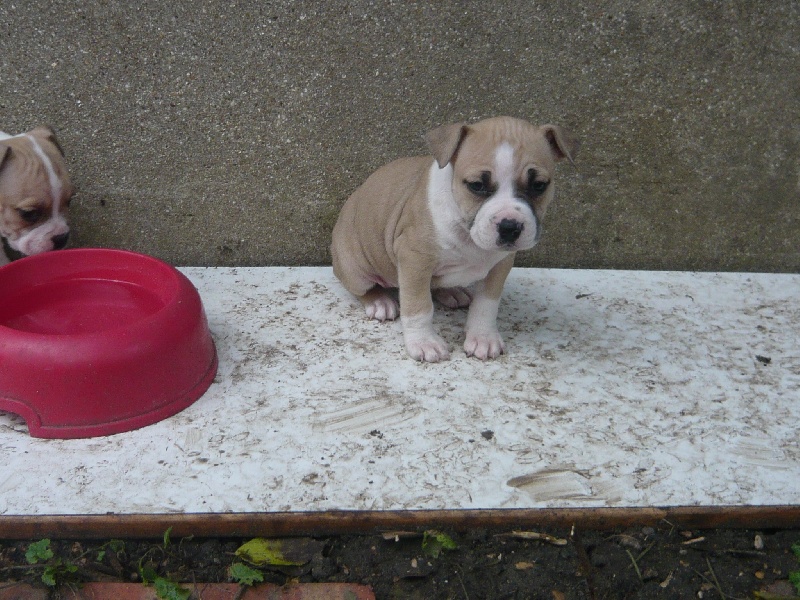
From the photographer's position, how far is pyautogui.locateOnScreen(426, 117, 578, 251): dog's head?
292cm

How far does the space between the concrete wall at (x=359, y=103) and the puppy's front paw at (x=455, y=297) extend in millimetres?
727

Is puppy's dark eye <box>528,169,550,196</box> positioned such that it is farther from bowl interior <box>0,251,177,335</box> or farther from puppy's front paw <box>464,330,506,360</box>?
bowl interior <box>0,251,177,335</box>

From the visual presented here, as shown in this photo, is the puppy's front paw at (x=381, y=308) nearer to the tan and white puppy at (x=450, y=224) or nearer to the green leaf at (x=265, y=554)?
the tan and white puppy at (x=450, y=224)

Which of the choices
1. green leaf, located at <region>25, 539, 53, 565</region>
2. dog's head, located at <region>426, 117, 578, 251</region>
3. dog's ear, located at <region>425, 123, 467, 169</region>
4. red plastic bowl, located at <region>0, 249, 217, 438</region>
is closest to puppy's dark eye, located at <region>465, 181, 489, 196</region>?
dog's head, located at <region>426, 117, 578, 251</region>

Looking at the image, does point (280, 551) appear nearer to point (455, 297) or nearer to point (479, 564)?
point (479, 564)

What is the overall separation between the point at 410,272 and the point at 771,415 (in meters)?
1.70

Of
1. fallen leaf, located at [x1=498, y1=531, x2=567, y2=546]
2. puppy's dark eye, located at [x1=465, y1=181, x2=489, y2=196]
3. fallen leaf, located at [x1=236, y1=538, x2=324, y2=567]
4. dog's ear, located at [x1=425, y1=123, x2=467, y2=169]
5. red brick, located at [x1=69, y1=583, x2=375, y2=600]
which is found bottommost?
red brick, located at [x1=69, y1=583, x2=375, y2=600]

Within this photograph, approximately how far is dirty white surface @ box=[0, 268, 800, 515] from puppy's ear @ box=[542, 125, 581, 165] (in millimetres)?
971

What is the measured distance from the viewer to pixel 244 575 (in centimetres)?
230

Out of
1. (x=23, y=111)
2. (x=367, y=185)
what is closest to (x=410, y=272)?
(x=367, y=185)

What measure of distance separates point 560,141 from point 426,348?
1121 millimetres

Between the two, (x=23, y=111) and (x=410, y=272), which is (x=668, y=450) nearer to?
(x=410, y=272)

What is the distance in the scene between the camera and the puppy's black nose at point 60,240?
369cm

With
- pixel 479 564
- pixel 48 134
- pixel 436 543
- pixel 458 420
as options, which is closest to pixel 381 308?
pixel 458 420
